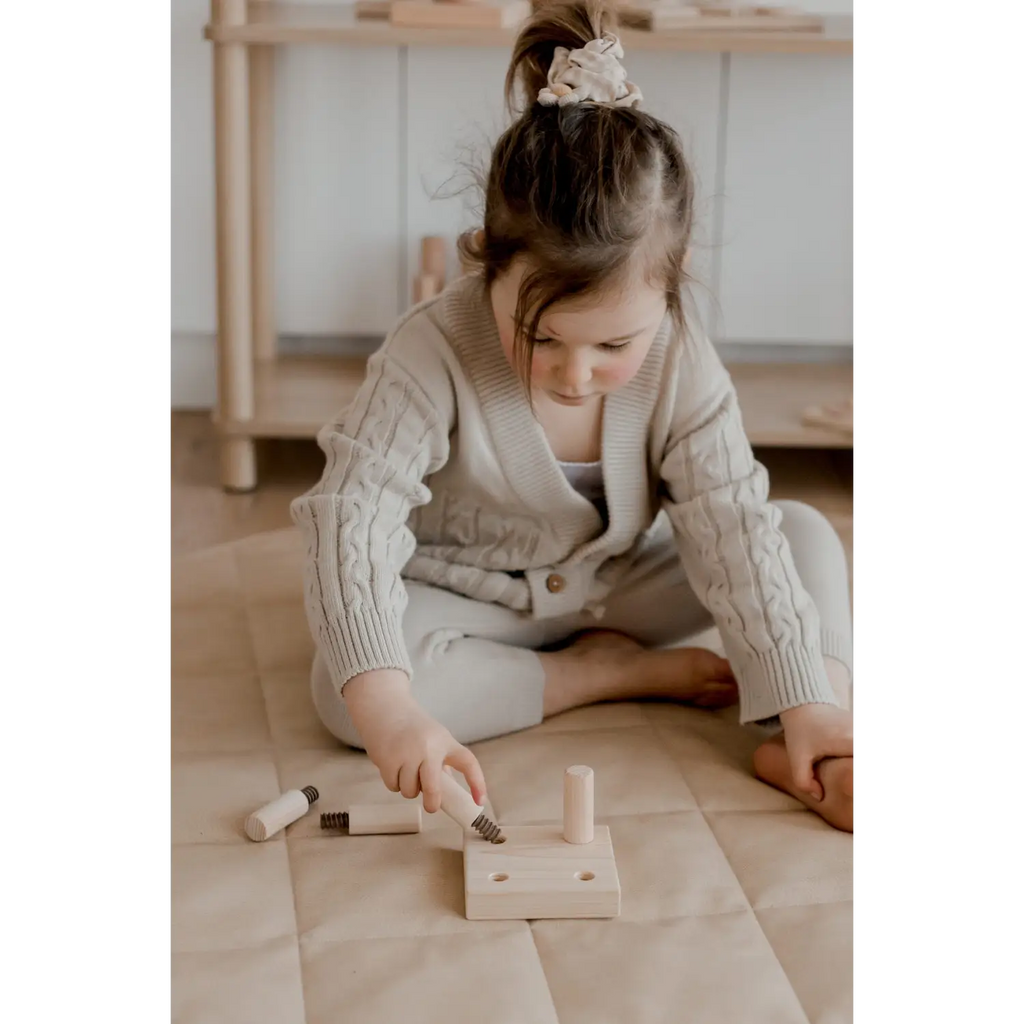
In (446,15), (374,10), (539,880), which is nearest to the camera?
(539,880)

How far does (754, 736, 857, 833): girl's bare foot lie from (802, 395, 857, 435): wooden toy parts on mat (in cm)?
73

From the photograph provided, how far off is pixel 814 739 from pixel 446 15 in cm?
99

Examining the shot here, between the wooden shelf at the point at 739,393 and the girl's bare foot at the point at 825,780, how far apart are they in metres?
0.69

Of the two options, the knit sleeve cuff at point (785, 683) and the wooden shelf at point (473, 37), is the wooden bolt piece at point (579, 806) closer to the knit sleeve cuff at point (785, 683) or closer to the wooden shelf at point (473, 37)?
the knit sleeve cuff at point (785, 683)

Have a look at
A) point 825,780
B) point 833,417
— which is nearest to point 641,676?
point 825,780

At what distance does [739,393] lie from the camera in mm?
1803

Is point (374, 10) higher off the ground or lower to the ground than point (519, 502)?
higher

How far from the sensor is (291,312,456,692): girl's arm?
0.94m

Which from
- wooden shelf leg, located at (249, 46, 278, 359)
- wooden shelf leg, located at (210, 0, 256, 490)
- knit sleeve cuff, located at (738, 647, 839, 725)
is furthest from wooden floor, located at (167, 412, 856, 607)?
knit sleeve cuff, located at (738, 647, 839, 725)

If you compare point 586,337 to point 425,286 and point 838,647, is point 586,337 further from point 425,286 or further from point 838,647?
point 425,286

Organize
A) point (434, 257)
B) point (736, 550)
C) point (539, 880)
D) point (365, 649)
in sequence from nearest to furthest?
1. point (539, 880)
2. point (365, 649)
3. point (736, 550)
4. point (434, 257)

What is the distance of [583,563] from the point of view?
3.69 feet
